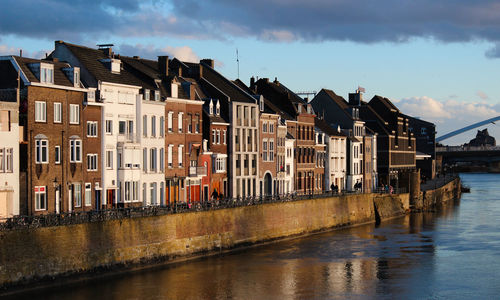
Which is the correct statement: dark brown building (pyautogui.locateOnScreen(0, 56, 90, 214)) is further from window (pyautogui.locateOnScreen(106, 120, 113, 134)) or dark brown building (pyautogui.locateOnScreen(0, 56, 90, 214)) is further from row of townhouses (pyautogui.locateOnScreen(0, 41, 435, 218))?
window (pyautogui.locateOnScreen(106, 120, 113, 134))

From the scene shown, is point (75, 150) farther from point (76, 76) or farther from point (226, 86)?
point (226, 86)

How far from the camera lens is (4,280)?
43.5m

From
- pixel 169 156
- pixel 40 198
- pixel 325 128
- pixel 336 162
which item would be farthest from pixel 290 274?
pixel 325 128

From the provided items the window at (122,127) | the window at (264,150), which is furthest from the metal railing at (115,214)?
the window at (264,150)

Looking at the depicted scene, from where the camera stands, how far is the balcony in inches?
2783

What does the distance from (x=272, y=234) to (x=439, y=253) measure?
13.1 metres

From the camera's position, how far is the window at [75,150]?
184 feet

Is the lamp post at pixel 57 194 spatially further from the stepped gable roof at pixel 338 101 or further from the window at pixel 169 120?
the stepped gable roof at pixel 338 101

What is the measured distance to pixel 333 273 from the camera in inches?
2245

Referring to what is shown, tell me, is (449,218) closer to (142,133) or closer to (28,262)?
(142,133)

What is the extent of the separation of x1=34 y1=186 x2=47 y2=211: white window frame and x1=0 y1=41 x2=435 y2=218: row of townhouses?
0.25 ft

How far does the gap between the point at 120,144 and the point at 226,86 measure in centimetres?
2182

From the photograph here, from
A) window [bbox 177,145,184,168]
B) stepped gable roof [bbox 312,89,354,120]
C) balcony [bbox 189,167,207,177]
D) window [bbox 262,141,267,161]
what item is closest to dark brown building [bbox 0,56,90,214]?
window [bbox 177,145,184,168]

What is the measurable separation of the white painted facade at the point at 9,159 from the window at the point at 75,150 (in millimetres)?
5512
